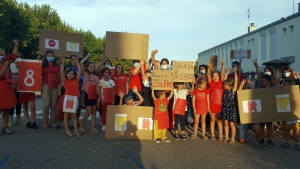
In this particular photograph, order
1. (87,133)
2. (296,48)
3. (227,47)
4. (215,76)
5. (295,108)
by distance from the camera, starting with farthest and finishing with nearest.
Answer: (227,47), (296,48), (87,133), (215,76), (295,108)

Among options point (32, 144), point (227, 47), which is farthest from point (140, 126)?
point (227, 47)

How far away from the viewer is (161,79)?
8117 millimetres

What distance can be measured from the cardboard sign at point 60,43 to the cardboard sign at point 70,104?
64.7 inches

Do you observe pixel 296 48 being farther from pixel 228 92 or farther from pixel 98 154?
pixel 98 154

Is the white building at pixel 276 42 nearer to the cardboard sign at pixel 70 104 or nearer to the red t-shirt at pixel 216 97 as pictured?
the red t-shirt at pixel 216 97

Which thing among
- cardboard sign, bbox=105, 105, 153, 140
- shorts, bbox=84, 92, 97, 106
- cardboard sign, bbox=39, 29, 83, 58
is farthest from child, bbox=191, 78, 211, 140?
cardboard sign, bbox=39, 29, 83, 58

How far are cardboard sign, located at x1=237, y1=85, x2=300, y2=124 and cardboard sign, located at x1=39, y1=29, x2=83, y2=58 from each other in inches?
192

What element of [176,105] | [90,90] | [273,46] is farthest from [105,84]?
[273,46]

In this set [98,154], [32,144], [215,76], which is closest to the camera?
[98,154]

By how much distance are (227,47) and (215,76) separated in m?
48.9

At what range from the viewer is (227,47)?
5538 centimetres

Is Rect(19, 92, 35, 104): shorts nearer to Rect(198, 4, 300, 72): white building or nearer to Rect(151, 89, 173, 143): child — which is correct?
Rect(151, 89, 173, 143): child

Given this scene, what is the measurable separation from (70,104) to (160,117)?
2335 mm

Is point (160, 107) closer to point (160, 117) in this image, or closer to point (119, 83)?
point (160, 117)
